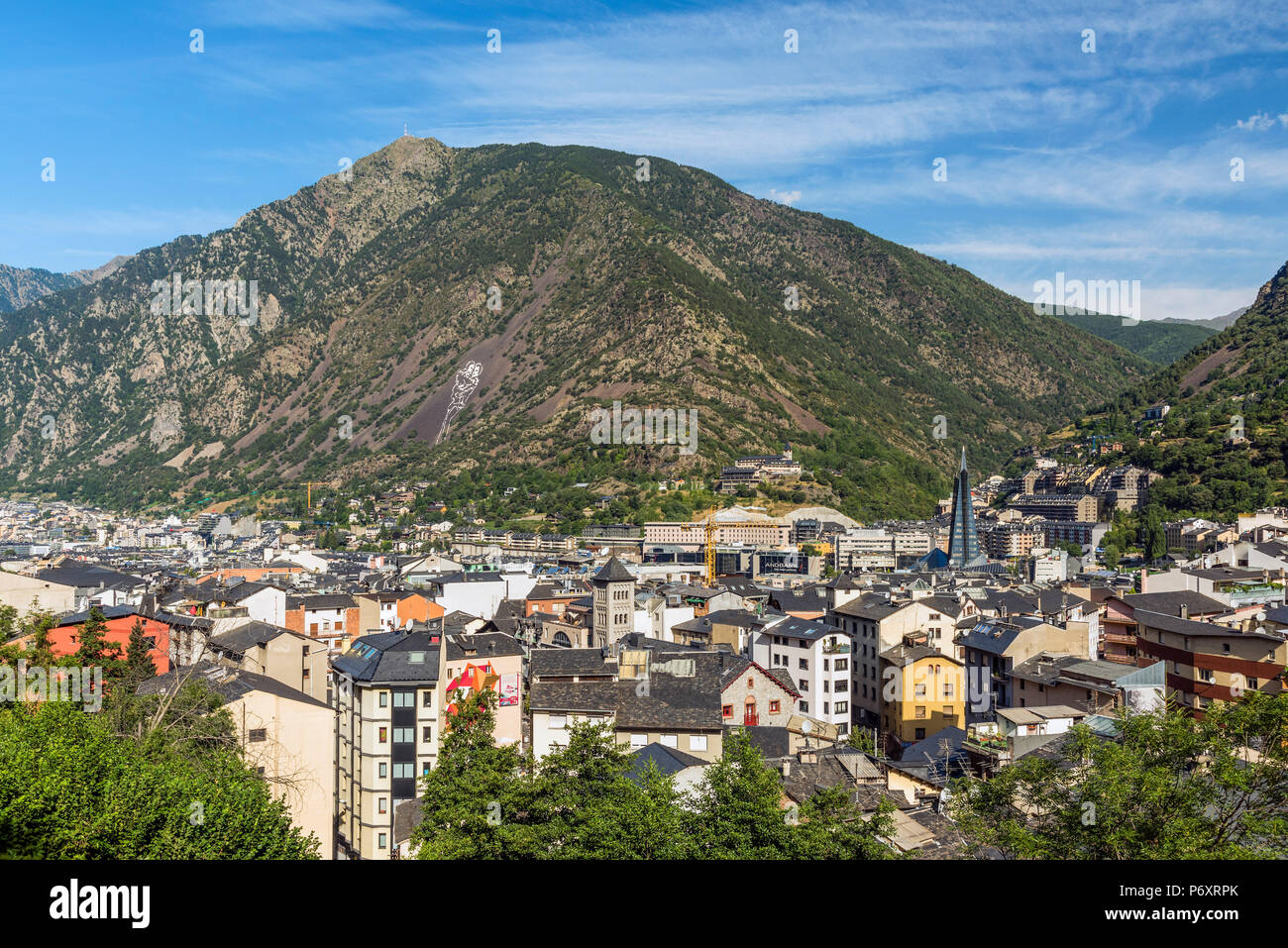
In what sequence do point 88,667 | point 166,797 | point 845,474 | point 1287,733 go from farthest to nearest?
point 845,474, point 88,667, point 1287,733, point 166,797

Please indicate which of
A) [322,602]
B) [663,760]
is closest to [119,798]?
[663,760]

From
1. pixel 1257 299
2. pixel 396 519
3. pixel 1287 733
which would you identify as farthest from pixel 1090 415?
pixel 1287 733

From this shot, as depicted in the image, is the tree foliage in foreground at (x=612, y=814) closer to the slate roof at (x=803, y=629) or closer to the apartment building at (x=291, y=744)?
the apartment building at (x=291, y=744)

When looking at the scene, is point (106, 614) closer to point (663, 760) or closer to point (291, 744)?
point (291, 744)

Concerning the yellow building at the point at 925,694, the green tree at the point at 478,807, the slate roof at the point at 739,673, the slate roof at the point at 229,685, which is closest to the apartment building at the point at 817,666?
the yellow building at the point at 925,694

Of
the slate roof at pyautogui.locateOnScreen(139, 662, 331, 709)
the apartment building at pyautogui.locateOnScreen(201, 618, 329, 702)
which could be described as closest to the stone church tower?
the apartment building at pyautogui.locateOnScreen(201, 618, 329, 702)
